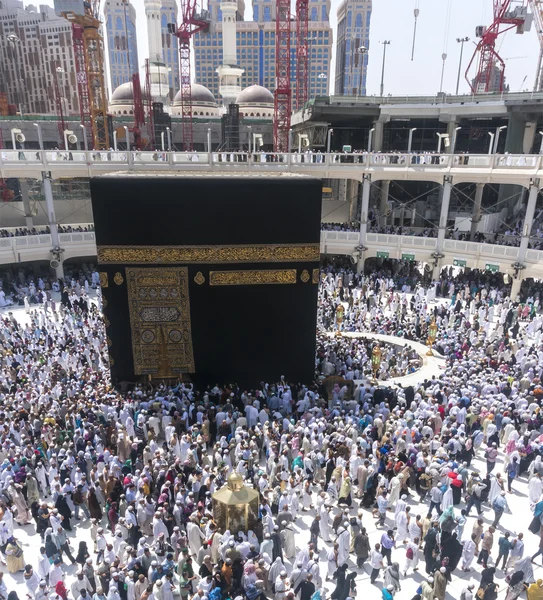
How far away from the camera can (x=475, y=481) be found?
8.74m

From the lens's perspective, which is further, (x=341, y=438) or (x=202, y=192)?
(x=202, y=192)

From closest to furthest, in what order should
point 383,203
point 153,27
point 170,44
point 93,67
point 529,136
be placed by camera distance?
point 529,136 < point 383,203 < point 93,67 < point 153,27 < point 170,44

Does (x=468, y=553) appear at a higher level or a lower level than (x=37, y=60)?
lower

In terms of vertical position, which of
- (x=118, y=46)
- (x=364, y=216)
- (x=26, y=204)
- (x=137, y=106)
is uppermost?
(x=118, y=46)

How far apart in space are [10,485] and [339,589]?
18.1 ft

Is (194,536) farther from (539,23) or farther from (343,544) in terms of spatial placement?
(539,23)

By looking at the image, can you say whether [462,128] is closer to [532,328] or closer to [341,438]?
[532,328]

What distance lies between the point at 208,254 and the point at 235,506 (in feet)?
21.3

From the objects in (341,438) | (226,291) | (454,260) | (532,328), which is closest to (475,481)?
(341,438)

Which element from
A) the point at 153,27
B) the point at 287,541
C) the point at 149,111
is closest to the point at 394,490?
the point at 287,541

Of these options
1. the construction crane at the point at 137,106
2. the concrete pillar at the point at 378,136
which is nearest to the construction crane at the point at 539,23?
the concrete pillar at the point at 378,136

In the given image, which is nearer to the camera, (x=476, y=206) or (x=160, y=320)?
(x=160, y=320)

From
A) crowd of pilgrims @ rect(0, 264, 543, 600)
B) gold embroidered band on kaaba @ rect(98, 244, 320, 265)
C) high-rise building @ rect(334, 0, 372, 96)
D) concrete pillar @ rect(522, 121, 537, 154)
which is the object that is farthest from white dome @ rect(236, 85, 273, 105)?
high-rise building @ rect(334, 0, 372, 96)

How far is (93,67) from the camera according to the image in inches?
1716
